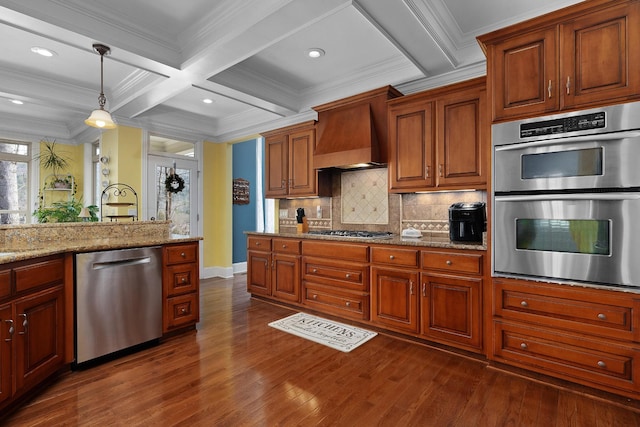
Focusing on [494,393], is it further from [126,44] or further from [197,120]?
[197,120]

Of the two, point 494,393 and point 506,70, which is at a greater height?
point 506,70

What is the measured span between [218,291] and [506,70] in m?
4.48

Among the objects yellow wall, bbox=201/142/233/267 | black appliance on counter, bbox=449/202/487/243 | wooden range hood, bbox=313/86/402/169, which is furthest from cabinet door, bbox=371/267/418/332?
yellow wall, bbox=201/142/233/267

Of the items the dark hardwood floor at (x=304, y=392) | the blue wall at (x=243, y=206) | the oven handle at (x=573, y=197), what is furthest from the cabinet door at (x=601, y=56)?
the blue wall at (x=243, y=206)

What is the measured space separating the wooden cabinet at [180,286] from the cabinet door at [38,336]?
31.3 inches

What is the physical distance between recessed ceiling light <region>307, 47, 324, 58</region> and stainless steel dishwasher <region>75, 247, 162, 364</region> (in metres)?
2.47

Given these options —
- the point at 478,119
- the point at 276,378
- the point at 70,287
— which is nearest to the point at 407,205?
the point at 478,119

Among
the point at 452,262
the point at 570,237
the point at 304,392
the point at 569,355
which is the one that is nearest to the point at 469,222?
the point at 452,262

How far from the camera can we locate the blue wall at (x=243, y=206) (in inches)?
257

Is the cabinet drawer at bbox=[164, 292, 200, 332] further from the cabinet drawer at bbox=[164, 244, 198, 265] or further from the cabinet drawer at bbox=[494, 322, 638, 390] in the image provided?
the cabinet drawer at bbox=[494, 322, 638, 390]

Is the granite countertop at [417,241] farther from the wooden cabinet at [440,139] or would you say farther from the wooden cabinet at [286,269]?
the wooden cabinet at [440,139]

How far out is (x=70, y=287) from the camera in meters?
2.38

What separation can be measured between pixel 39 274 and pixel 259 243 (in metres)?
2.46

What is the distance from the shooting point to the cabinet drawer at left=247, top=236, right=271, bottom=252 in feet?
14.0
